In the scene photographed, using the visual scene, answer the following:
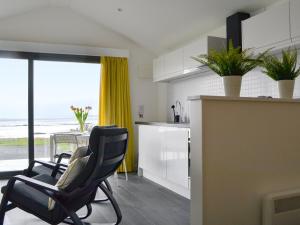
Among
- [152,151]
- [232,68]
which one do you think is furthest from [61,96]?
[232,68]

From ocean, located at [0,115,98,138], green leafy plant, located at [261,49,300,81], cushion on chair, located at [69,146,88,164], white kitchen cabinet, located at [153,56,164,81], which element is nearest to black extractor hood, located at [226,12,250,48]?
green leafy plant, located at [261,49,300,81]

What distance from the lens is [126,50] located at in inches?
212

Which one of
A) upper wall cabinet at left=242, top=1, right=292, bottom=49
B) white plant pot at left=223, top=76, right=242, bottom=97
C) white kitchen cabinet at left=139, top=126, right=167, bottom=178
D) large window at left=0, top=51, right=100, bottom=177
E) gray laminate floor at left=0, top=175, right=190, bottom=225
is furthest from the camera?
large window at left=0, top=51, right=100, bottom=177

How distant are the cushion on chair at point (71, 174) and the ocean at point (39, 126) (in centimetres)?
302

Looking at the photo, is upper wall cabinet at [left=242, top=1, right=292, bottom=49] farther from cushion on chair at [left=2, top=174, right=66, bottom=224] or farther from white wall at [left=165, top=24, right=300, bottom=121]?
cushion on chair at [left=2, top=174, right=66, bottom=224]

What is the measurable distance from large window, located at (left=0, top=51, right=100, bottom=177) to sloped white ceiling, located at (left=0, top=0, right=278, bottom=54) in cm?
76

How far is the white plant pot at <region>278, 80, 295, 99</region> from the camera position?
84.6 inches

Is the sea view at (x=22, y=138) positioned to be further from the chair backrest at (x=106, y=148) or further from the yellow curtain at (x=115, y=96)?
→ the chair backrest at (x=106, y=148)

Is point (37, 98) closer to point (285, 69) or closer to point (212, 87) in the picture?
point (212, 87)

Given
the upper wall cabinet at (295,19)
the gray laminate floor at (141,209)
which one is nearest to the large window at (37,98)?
the gray laminate floor at (141,209)

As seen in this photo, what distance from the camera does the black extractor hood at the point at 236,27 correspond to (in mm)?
3307

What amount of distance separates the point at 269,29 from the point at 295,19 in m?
0.29

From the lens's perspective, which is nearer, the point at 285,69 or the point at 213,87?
the point at 285,69

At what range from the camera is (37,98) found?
200 inches
